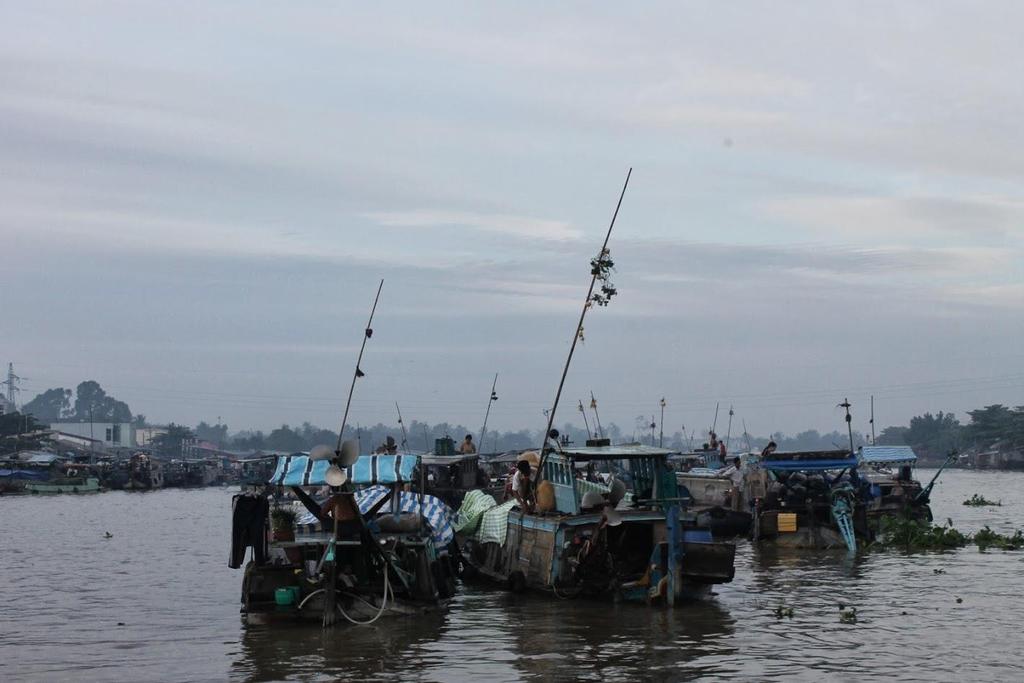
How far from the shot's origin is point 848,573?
2200 centimetres

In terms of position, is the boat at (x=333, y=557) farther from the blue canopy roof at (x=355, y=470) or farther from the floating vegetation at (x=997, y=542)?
the floating vegetation at (x=997, y=542)

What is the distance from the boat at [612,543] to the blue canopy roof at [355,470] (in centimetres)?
263

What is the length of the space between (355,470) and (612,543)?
4.55 meters

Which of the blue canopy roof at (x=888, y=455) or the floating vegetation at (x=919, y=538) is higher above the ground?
the blue canopy roof at (x=888, y=455)

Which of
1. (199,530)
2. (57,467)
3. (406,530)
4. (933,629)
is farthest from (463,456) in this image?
(57,467)

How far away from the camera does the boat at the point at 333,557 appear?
15438 millimetres

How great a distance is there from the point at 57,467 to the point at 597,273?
58227 mm

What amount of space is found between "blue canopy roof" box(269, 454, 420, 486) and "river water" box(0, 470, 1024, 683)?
6.44 ft

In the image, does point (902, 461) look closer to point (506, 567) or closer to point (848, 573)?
point (848, 573)

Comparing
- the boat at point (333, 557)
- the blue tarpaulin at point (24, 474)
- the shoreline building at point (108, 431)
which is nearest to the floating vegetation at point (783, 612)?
the boat at point (333, 557)

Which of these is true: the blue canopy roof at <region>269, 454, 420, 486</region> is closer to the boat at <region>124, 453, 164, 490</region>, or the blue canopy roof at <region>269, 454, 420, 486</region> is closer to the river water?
the river water

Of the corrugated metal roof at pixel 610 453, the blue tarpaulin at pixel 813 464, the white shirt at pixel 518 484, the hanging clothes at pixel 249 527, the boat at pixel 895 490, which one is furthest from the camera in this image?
the boat at pixel 895 490

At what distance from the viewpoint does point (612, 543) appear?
1831 cm

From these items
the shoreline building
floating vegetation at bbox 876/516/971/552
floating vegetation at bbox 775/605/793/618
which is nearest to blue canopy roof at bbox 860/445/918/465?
floating vegetation at bbox 876/516/971/552
